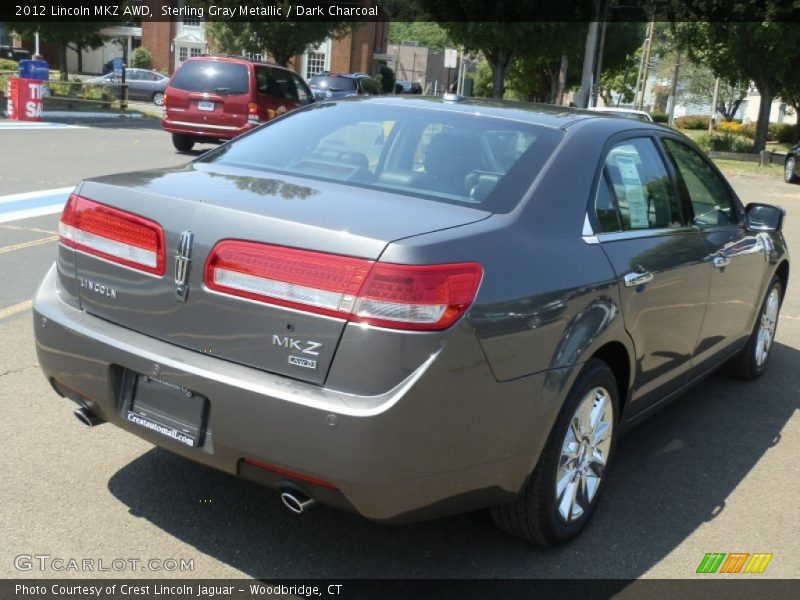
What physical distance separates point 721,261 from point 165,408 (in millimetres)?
3000

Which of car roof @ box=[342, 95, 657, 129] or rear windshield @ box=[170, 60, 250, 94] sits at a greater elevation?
car roof @ box=[342, 95, 657, 129]

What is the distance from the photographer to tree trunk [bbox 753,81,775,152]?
3078cm

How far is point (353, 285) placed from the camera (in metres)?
2.79

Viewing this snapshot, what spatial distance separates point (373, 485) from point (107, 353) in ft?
3.55

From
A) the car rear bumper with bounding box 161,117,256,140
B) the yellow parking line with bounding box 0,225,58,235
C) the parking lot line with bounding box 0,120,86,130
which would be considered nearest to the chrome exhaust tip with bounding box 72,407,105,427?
the yellow parking line with bounding box 0,225,58,235

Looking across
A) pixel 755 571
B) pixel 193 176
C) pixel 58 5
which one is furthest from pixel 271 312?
pixel 58 5

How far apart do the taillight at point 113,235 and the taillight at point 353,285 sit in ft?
1.10

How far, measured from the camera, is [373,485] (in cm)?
279

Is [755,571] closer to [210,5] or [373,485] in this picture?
[373,485]

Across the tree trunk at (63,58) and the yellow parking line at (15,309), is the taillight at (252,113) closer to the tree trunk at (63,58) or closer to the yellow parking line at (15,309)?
the yellow parking line at (15,309)

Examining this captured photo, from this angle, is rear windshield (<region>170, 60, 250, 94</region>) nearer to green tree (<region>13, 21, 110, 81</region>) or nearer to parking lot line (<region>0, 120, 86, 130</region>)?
parking lot line (<region>0, 120, 86, 130</region>)

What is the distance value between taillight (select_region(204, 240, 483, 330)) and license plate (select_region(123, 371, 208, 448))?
0.39 m

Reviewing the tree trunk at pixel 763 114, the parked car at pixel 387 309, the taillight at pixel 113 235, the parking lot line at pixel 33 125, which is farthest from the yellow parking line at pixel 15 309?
the tree trunk at pixel 763 114

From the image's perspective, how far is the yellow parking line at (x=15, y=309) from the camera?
608 cm
